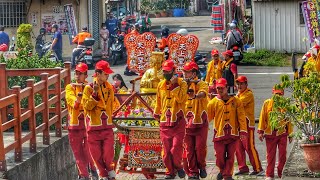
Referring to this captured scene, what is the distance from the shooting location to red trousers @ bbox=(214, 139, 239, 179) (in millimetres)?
12359

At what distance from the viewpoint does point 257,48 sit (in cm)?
2988

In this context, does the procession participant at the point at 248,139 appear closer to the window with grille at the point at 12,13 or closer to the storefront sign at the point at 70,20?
Answer: the storefront sign at the point at 70,20

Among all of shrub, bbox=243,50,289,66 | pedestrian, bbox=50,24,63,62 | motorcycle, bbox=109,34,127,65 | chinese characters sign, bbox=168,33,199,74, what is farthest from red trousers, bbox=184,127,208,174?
motorcycle, bbox=109,34,127,65

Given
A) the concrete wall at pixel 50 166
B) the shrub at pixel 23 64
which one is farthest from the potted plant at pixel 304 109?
the shrub at pixel 23 64

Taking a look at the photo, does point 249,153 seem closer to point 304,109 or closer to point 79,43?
point 304,109

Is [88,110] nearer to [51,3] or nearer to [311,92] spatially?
[311,92]

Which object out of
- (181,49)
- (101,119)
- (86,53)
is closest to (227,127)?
(101,119)

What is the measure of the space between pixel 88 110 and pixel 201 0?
43.9 m

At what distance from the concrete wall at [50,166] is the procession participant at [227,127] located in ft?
8.23

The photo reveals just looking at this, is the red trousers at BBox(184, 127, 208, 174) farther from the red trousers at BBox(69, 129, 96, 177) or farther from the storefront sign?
the storefront sign

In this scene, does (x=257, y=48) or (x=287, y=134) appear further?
(x=257, y=48)

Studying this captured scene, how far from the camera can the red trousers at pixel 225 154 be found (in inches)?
487

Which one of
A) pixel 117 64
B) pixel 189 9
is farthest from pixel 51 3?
pixel 189 9

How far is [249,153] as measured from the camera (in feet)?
44.2
